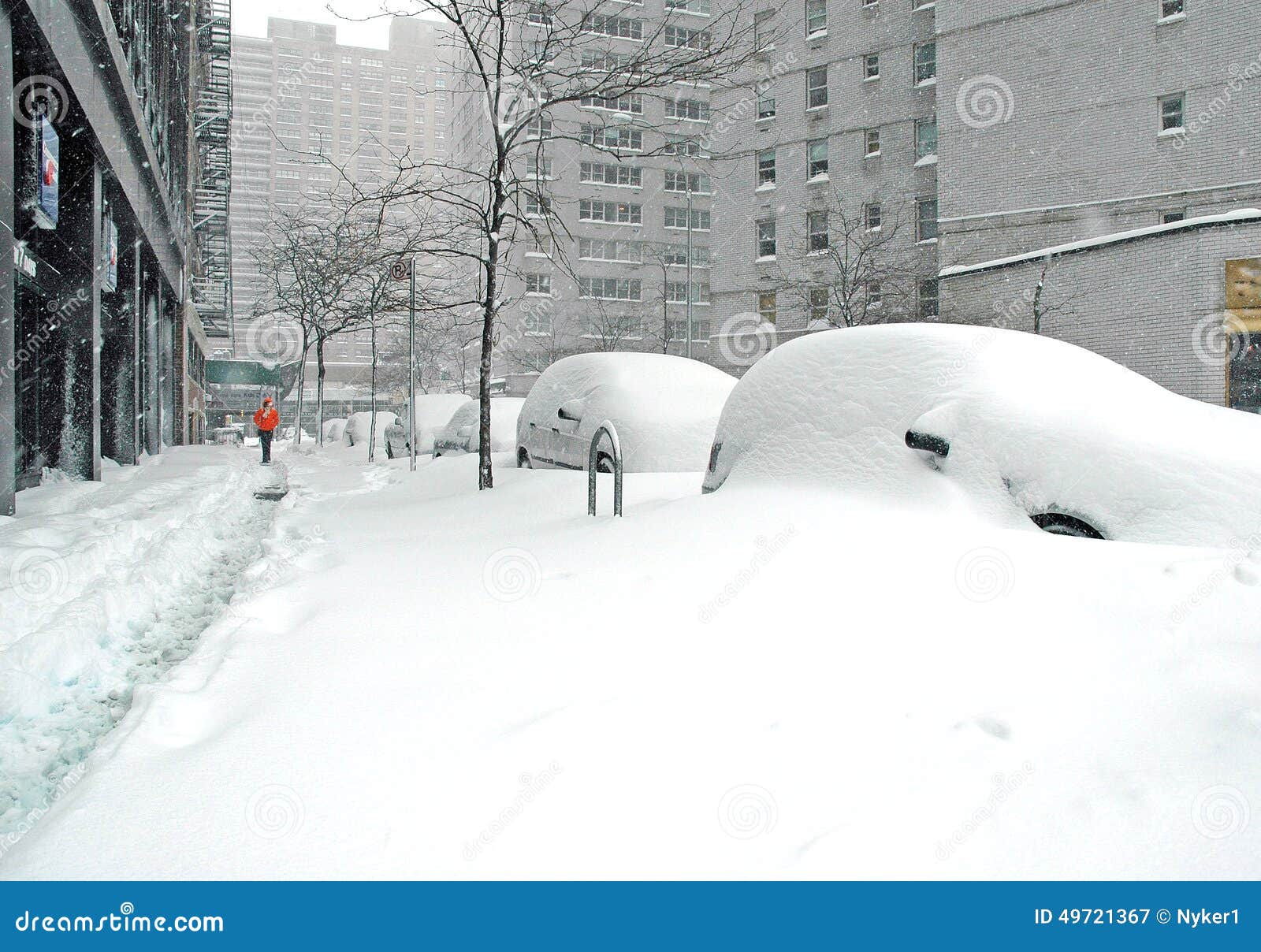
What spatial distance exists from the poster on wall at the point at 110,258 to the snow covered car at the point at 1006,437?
497 inches

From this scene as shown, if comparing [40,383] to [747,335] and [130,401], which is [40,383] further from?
[747,335]

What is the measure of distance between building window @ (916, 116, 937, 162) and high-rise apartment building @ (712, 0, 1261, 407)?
68 millimetres

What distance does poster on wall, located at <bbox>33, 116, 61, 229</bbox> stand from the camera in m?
10.1

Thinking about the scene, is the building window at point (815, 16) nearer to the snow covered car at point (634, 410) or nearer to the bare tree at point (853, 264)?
the bare tree at point (853, 264)

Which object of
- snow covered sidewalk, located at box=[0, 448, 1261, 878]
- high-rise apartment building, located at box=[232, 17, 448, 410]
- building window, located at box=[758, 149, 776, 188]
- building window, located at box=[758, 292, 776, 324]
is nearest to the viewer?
snow covered sidewalk, located at box=[0, 448, 1261, 878]

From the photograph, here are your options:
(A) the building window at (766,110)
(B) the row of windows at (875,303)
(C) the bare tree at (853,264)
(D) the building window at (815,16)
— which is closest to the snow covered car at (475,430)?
(C) the bare tree at (853,264)

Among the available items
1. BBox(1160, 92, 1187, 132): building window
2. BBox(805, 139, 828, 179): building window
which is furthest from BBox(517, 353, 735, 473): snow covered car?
BBox(805, 139, 828, 179): building window

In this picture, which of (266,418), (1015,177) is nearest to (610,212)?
(1015,177)

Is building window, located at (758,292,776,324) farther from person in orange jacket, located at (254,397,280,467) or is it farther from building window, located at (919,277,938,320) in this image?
person in orange jacket, located at (254,397,280,467)

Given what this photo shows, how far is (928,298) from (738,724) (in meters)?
32.8

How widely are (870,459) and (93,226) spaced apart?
39.0 feet

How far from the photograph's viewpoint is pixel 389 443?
77.7 ft

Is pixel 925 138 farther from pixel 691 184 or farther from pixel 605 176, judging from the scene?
pixel 605 176

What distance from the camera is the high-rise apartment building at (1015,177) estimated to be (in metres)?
19.0
